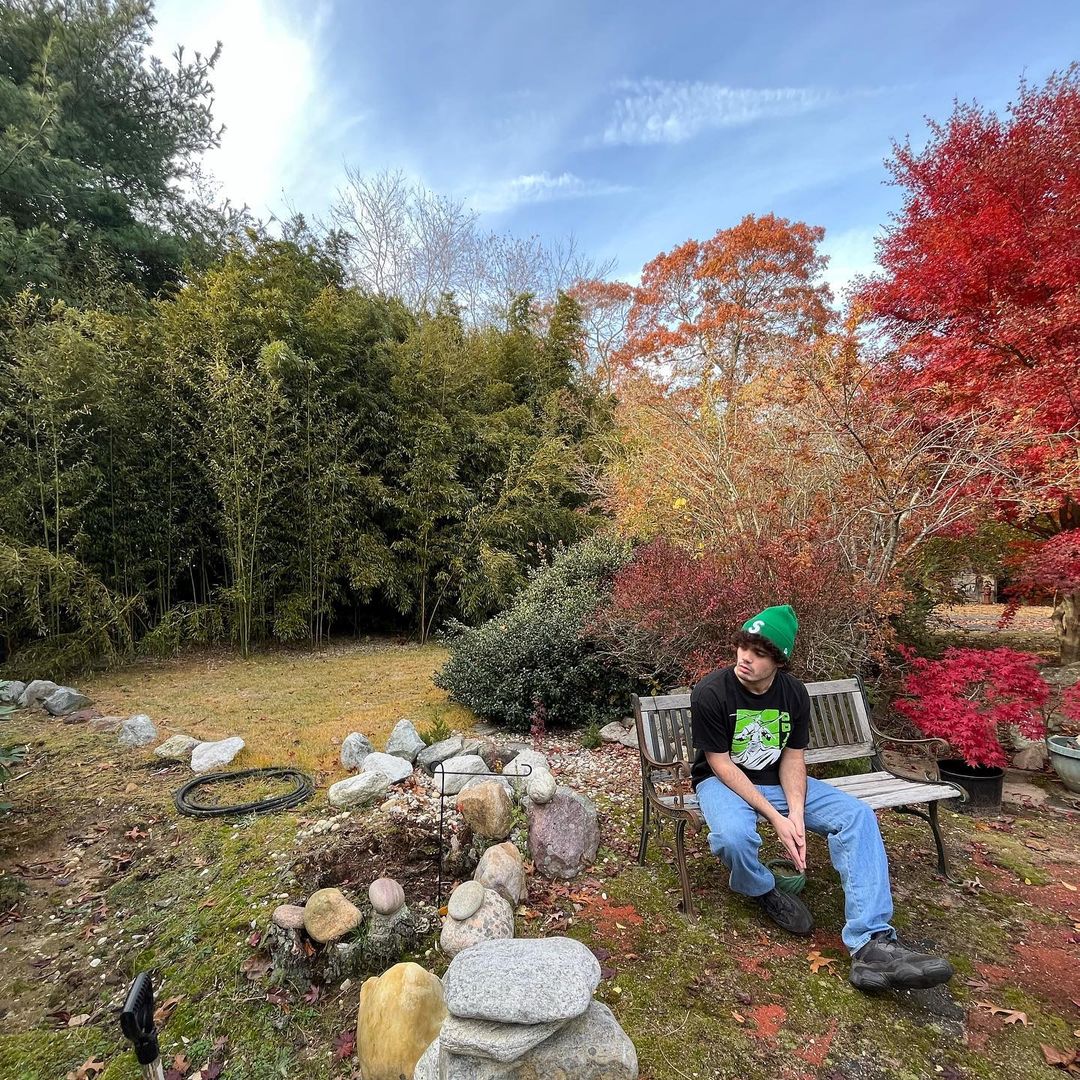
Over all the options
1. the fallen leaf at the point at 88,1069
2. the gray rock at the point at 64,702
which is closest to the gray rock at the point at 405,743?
the fallen leaf at the point at 88,1069

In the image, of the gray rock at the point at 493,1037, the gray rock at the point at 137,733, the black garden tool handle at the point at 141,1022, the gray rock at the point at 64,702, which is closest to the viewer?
the black garden tool handle at the point at 141,1022

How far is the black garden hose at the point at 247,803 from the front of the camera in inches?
101

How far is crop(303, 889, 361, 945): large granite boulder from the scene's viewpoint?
5.47 ft

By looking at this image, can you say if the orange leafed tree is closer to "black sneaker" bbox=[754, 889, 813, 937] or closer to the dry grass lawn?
the dry grass lawn

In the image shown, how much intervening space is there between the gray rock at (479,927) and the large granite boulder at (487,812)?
359mm

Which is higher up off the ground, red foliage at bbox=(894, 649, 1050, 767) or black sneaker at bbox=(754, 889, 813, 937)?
red foliage at bbox=(894, 649, 1050, 767)

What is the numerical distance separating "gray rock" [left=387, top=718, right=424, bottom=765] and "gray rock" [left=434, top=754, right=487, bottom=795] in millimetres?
268

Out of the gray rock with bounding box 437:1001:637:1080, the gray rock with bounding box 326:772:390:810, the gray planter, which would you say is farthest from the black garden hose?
the gray planter

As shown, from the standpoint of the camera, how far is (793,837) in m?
1.66

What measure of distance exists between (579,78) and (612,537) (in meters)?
4.24

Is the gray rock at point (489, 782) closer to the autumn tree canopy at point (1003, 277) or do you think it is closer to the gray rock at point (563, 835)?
the gray rock at point (563, 835)

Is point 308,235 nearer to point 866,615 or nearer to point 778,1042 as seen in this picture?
point 866,615

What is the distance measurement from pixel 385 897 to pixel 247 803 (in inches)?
50.3

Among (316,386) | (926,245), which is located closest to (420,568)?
(316,386)
